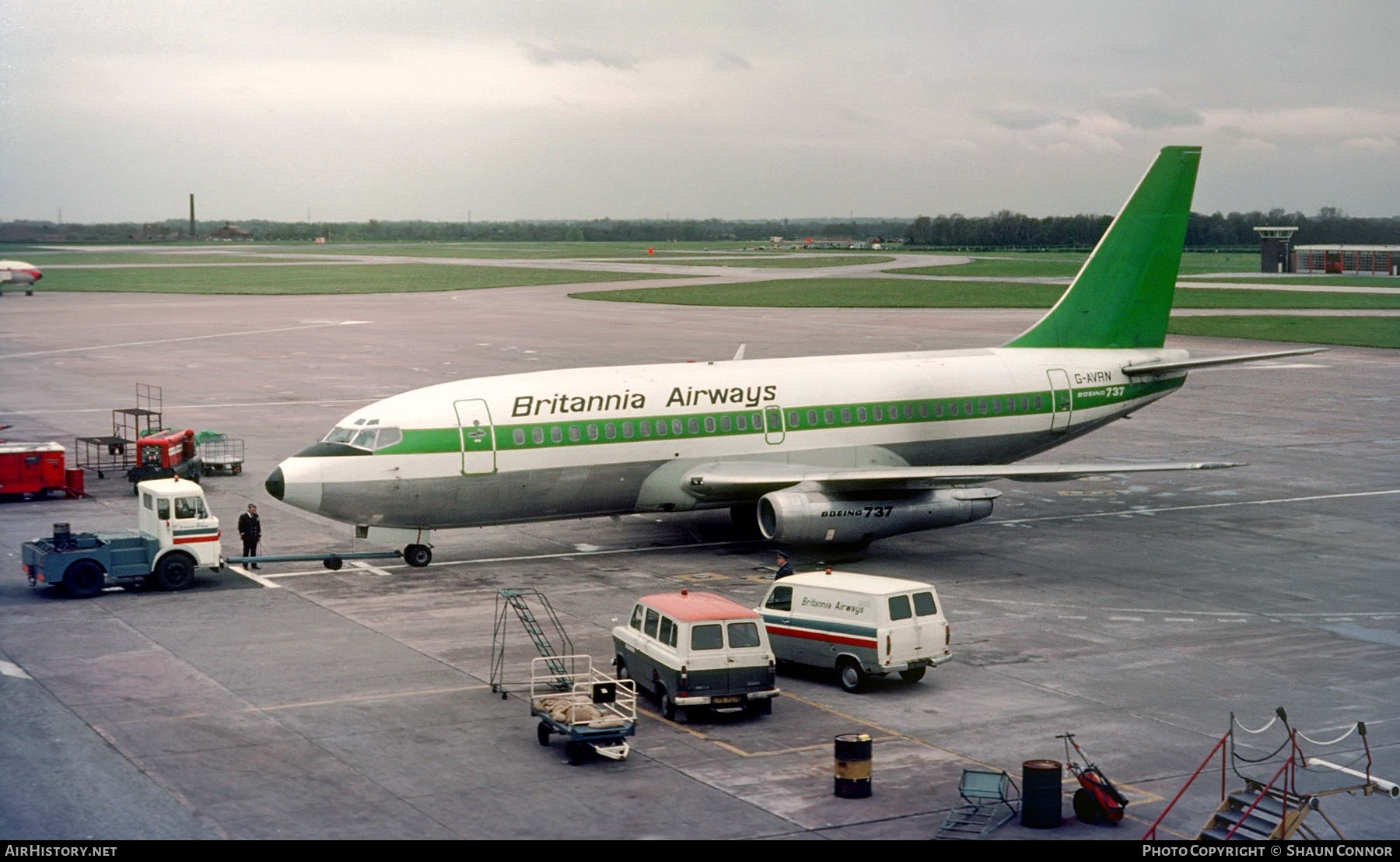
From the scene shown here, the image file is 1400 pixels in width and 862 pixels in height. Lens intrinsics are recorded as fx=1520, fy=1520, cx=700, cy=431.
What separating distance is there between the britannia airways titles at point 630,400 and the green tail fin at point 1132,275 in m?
10.4

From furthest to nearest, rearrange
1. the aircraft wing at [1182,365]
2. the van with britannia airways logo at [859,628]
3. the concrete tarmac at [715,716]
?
the aircraft wing at [1182,365] < the van with britannia airways logo at [859,628] < the concrete tarmac at [715,716]

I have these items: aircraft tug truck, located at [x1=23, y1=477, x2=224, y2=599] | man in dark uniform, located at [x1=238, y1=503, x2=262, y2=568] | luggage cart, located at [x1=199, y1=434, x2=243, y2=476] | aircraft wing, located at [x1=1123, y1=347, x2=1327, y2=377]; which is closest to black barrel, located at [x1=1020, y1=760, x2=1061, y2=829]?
aircraft tug truck, located at [x1=23, y1=477, x2=224, y2=599]

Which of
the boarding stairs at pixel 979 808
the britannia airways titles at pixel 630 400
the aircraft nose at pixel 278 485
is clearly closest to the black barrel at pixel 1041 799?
the boarding stairs at pixel 979 808

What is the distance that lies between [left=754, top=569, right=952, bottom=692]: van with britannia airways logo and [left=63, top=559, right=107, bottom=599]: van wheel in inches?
648

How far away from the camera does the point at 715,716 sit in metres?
26.5

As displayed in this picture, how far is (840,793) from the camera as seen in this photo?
871 inches

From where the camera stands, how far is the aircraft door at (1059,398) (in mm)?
46156

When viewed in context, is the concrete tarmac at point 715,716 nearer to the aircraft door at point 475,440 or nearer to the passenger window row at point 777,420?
the aircraft door at point 475,440

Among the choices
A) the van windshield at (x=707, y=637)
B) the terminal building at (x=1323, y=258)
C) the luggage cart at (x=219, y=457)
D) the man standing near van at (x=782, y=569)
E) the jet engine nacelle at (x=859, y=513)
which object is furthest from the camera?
the terminal building at (x=1323, y=258)

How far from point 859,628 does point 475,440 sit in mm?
13681

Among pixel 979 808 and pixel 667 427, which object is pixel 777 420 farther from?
pixel 979 808

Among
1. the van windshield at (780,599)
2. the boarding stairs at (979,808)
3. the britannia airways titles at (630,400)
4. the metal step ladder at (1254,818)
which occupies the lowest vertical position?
the boarding stairs at (979,808)

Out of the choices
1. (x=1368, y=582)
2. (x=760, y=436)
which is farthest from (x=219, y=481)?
(x=1368, y=582)

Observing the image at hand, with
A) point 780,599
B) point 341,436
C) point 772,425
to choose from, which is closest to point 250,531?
point 341,436
